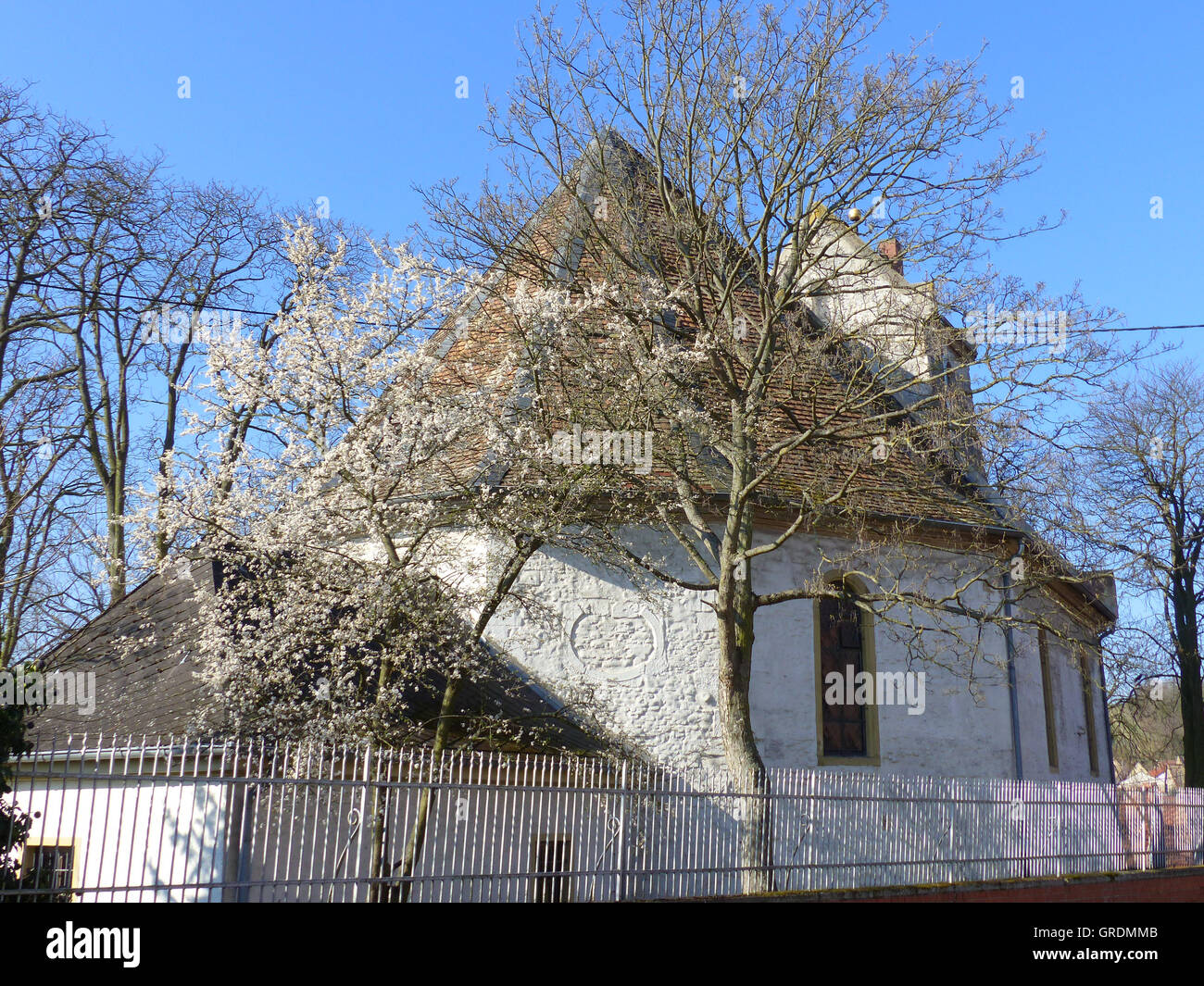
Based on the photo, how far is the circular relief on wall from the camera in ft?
50.3

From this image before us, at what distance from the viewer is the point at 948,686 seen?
1712cm

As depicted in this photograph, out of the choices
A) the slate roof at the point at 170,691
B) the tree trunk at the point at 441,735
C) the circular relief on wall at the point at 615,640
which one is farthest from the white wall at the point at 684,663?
the tree trunk at the point at 441,735

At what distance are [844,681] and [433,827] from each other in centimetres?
863

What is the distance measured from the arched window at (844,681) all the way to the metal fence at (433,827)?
→ 2.24 meters

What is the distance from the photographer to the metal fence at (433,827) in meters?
8.26

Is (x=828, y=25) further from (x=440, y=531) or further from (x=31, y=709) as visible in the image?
(x=31, y=709)

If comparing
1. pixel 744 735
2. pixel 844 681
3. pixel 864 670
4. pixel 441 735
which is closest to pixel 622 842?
pixel 441 735

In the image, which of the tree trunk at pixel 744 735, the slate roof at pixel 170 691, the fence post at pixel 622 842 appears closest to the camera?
the fence post at pixel 622 842

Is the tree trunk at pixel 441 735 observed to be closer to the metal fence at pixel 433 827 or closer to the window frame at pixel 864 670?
the metal fence at pixel 433 827

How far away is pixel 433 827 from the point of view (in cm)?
964

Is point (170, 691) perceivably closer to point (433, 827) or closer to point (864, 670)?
point (433, 827)

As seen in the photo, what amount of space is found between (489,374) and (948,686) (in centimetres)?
894

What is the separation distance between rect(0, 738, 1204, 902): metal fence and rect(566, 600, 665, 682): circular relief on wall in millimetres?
3295
